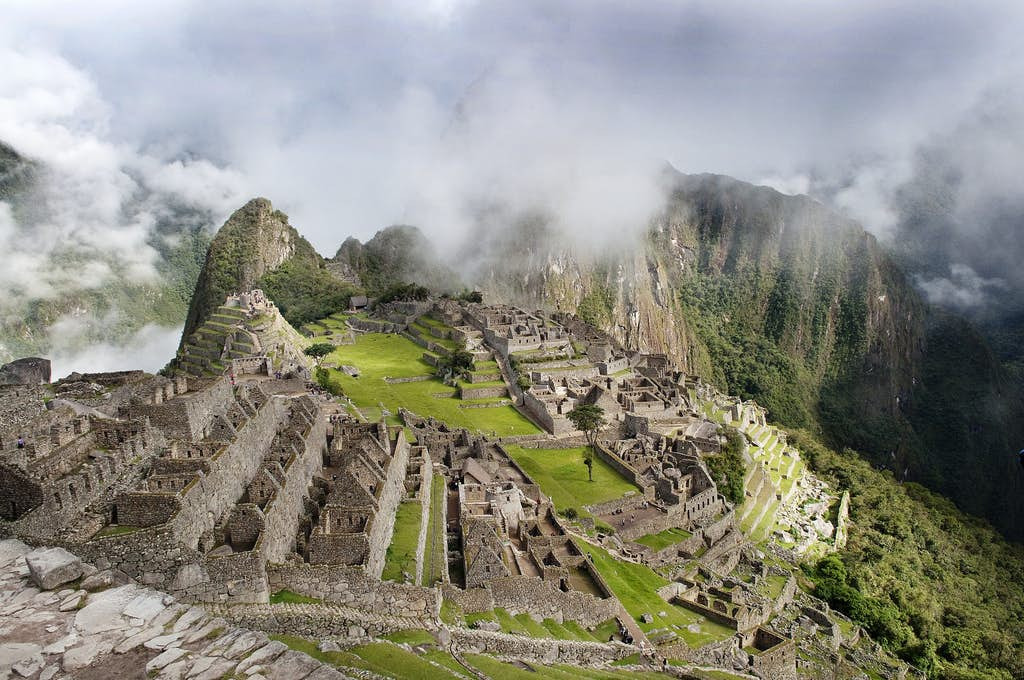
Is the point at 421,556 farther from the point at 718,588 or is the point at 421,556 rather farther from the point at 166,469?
the point at 718,588

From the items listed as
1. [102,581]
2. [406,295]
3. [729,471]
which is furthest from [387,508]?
[406,295]

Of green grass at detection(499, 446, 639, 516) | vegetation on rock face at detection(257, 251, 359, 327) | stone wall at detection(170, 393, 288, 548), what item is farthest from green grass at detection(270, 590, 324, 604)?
vegetation on rock face at detection(257, 251, 359, 327)

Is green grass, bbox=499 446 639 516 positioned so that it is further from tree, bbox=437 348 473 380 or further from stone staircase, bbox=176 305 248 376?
stone staircase, bbox=176 305 248 376

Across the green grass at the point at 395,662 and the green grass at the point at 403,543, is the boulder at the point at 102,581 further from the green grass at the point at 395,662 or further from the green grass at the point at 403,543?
the green grass at the point at 403,543

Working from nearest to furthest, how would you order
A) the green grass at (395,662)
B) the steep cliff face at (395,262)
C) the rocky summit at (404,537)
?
the rocky summit at (404,537) < the green grass at (395,662) < the steep cliff face at (395,262)

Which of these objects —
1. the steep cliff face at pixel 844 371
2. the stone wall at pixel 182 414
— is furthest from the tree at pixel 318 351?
the steep cliff face at pixel 844 371

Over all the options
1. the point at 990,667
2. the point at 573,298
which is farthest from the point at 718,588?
the point at 573,298
